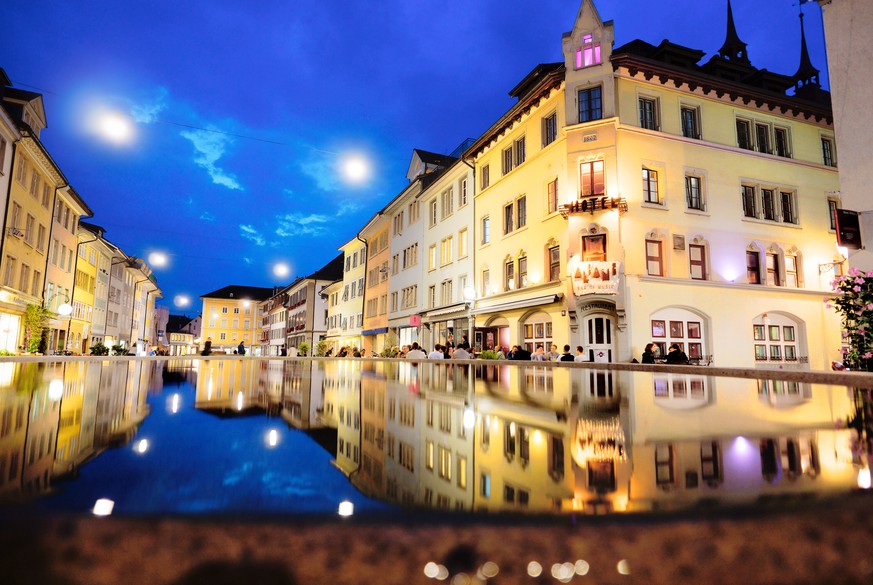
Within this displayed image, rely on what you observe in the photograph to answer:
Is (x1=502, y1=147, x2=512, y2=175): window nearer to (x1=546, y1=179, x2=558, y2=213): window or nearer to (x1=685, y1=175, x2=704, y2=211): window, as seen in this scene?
(x1=546, y1=179, x2=558, y2=213): window

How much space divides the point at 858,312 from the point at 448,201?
2478 cm

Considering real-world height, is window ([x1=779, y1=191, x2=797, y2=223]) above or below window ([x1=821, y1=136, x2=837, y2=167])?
below

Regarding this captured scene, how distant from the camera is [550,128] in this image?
23.6 meters

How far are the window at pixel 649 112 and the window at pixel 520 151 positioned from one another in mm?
5778

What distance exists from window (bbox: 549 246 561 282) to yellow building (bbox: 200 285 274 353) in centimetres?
8956

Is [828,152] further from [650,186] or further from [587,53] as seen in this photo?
[587,53]

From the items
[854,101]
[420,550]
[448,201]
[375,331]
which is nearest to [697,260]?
[854,101]

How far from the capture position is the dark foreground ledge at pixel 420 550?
1.84 ft

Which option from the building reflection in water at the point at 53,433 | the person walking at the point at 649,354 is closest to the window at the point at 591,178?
the person walking at the point at 649,354

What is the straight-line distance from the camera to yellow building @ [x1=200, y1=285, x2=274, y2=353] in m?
102

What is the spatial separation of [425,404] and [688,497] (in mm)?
1795

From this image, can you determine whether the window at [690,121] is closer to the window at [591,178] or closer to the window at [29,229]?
the window at [591,178]

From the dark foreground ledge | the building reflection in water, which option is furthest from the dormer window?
the dark foreground ledge

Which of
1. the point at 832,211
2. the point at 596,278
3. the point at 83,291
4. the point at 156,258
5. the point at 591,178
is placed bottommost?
the point at 596,278
